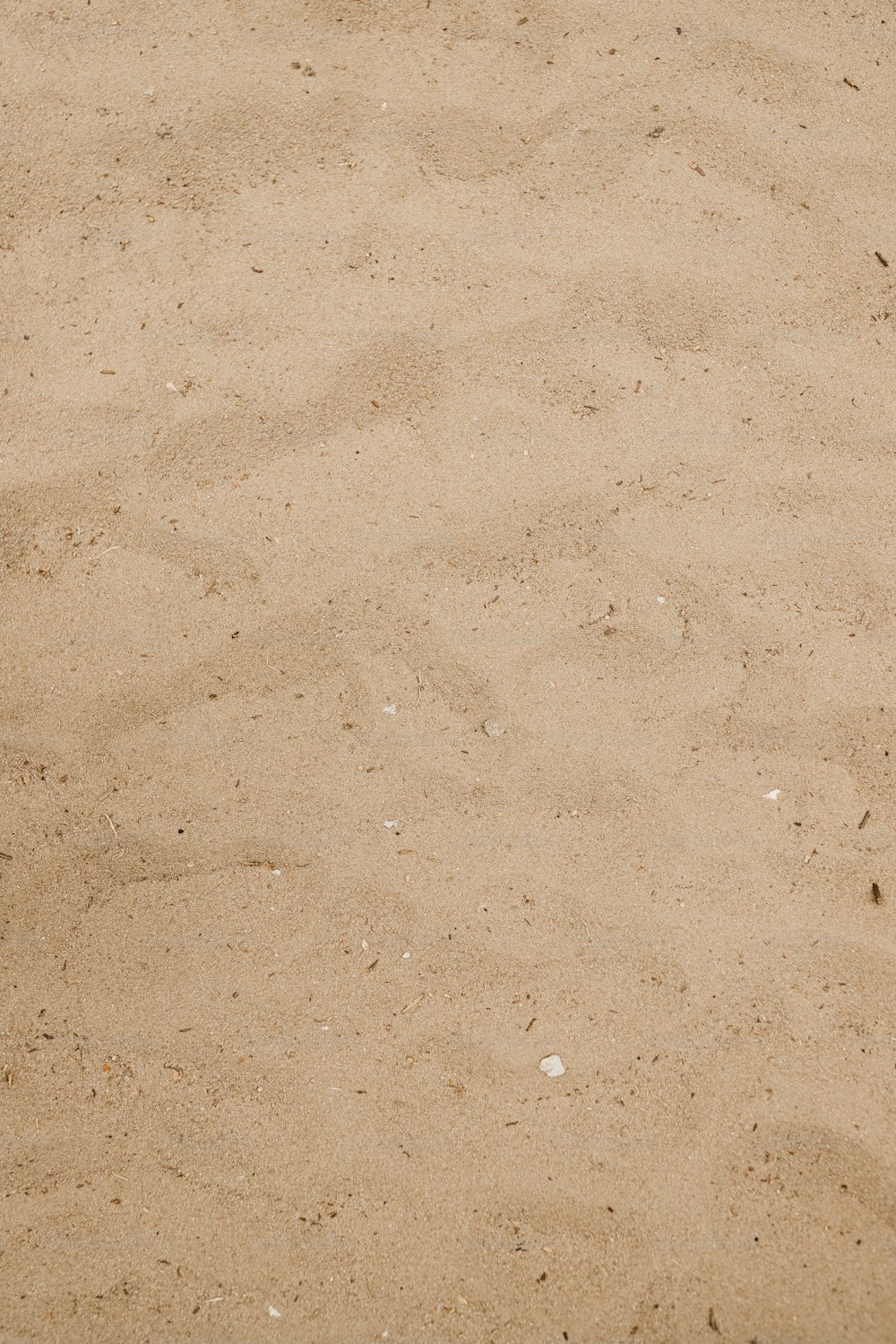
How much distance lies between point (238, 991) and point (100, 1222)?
1.55ft

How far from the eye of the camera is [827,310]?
1839 mm

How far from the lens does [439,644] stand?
1.78m

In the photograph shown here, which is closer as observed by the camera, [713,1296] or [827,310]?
[713,1296]

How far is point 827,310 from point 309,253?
3.33 feet

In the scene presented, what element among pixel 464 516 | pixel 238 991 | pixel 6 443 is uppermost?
pixel 464 516

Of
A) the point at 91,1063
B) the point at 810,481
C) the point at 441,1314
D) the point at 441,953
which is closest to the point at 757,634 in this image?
the point at 810,481

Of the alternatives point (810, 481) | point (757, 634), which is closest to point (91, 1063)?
point (757, 634)

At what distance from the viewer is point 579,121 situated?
1.82 metres

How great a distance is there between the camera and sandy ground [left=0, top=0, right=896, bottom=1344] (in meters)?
1.74

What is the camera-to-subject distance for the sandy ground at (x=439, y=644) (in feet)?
5.71

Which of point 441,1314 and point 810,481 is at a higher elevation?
point 810,481

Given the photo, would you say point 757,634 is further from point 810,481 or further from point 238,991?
point 238,991

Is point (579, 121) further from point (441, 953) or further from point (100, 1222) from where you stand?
point (100, 1222)

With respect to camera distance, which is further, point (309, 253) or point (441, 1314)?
point (309, 253)
